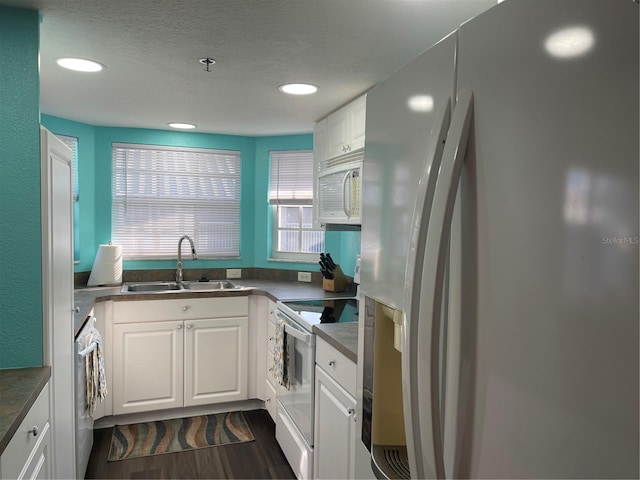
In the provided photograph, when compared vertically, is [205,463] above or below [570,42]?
below

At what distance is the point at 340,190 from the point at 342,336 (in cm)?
107

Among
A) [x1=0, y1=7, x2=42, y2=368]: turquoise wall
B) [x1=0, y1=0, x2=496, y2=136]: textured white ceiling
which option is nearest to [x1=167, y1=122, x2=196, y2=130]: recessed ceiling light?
[x1=0, y1=0, x2=496, y2=136]: textured white ceiling

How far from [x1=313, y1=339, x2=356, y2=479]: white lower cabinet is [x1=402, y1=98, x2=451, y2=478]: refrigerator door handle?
1053 millimetres

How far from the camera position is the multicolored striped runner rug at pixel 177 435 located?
3025 millimetres

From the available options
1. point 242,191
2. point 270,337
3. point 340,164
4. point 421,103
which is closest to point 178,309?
point 270,337

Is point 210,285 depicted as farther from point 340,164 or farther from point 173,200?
point 340,164

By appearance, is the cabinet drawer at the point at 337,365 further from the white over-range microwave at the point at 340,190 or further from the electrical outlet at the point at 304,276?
the electrical outlet at the point at 304,276

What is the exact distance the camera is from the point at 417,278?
81 cm

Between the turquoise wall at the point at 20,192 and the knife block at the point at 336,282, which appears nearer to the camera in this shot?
the turquoise wall at the point at 20,192

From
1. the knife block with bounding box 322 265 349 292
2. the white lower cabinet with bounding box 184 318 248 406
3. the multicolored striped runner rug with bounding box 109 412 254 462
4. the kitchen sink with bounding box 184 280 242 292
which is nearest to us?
the multicolored striped runner rug with bounding box 109 412 254 462

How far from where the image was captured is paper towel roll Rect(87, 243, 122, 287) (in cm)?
369

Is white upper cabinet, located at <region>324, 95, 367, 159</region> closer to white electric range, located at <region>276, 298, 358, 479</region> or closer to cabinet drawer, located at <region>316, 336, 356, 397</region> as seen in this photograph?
white electric range, located at <region>276, 298, 358, 479</region>

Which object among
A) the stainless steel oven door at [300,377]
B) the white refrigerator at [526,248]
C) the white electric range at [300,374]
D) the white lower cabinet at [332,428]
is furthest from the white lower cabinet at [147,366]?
the white refrigerator at [526,248]

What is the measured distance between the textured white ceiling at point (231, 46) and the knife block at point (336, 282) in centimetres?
120
